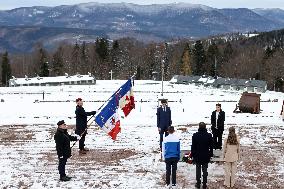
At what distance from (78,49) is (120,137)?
104916 millimetres

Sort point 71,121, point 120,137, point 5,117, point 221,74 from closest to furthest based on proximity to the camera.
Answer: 1. point 120,137
2. point 71,121
3. point 5,117
4. point 221,74

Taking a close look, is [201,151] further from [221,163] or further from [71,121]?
[71,121]

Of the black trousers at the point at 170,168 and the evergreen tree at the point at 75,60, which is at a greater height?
the evergreen tree at the point at 75,60

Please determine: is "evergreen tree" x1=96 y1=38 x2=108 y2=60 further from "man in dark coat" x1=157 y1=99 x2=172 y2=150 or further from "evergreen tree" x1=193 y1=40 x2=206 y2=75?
"man in dark coat" x1=157 y1=99 x2=172 y2=150

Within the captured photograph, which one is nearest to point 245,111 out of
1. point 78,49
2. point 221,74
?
point 221,74

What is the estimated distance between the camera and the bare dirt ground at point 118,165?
12.9 metres

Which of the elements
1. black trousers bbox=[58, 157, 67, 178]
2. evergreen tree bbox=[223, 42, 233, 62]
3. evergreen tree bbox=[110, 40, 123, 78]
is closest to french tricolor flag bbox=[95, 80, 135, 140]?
black trousers bbox=[58, 157, 67, 178]

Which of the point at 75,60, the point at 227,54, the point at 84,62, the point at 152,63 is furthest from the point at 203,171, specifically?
the point at 75,60

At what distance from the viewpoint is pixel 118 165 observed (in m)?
14.7

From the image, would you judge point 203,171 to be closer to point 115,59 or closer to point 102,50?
point 102,50

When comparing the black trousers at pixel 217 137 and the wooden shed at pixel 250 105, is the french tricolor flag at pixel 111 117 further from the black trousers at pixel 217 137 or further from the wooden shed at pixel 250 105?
the wooden shed at pixel 250 105

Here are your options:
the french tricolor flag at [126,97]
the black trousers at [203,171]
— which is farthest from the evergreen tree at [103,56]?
the black trousers at [203,171]

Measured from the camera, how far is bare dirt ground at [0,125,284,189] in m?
12.9

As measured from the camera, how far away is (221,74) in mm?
106000
